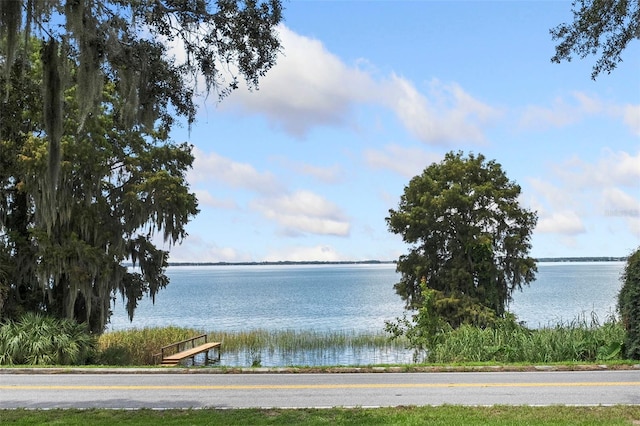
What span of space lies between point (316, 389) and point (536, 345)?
720 cm

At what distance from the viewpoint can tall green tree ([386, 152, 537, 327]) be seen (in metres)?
28.5

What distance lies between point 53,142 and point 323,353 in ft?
63.4

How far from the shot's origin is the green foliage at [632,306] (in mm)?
14750

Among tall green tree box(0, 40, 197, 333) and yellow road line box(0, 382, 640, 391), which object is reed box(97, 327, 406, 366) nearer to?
tall green tree box(0, 40, 197, 333)

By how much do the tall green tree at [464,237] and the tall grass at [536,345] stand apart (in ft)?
33.3

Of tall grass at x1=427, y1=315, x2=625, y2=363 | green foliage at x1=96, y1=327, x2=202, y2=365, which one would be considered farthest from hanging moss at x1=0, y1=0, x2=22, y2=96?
green foliage at x1=96, y1=327, x2=202, y2=365

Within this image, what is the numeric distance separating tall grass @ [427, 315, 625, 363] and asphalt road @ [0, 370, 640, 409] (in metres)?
2.56

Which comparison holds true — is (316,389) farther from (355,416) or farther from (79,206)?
(79,206)

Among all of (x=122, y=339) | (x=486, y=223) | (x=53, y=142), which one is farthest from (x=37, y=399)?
(x=486, y=223)

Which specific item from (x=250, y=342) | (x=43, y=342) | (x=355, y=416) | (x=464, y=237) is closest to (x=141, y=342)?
(x=250, y=342)

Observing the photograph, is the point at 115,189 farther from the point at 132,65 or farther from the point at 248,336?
the point at 132,65

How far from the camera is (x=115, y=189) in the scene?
22281 mm

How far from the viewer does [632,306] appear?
1490 centimetres

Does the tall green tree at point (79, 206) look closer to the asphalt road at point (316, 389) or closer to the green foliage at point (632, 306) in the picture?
the asphalt road at point (316, 389)
